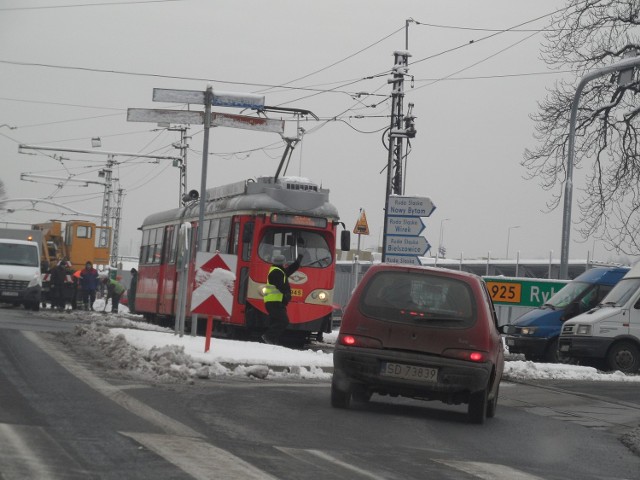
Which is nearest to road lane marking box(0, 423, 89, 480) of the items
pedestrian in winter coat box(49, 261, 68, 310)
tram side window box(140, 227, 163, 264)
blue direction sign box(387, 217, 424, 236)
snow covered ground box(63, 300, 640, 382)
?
snow covered ground box(63, 300, 640, 382)

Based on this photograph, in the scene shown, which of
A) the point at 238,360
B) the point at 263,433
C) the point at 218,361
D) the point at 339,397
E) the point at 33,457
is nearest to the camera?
the point at 33,457

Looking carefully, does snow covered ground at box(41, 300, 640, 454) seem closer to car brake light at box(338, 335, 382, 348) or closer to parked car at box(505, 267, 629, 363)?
car brake light at box(338, 335, 382, 348)

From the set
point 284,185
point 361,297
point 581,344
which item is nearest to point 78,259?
point 284,185

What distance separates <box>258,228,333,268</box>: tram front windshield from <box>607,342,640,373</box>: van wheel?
6.64m

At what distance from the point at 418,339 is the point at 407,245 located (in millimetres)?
14538

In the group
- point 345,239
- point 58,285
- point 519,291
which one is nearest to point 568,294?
point 519,291

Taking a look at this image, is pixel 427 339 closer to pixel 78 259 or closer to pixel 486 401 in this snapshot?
pixel 486 401

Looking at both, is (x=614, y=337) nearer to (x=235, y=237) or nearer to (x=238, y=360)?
(x=235, y=237)

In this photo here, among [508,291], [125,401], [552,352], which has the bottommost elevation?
[125,401]

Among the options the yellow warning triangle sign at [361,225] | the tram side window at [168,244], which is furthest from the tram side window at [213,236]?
the yellow warning triangle sign at [361,225]

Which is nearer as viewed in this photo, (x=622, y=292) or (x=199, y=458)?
(x=199, y=458)

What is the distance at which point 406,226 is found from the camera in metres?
27.4

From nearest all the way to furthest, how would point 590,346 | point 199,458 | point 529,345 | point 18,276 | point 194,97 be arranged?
point 199,458, point 194,97, point 590,346, point 529,345, point 18,276

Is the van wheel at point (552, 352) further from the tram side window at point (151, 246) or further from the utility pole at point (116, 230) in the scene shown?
the utility pole at point (116, 230)
